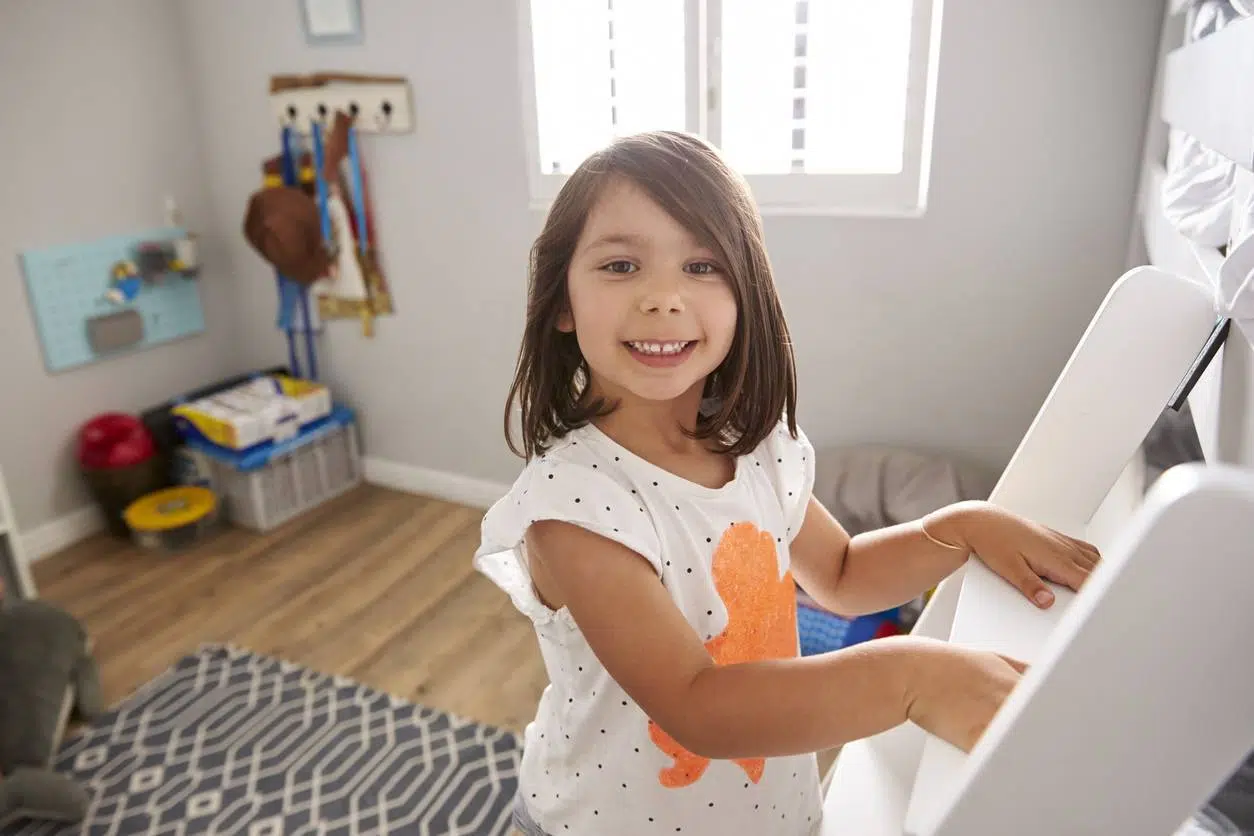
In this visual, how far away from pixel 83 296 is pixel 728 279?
8.17 ft

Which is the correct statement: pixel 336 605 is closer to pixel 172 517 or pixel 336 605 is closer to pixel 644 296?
pixel 172 517

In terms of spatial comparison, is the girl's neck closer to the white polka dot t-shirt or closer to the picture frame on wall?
the white polka dot t-shirt

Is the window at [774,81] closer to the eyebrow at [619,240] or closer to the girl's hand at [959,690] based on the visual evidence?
the eyebrow at [619,240]

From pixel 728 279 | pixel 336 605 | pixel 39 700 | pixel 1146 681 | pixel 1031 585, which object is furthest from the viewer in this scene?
pixel 336 605

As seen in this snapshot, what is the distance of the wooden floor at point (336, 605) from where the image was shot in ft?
6.54

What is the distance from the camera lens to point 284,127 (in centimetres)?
265

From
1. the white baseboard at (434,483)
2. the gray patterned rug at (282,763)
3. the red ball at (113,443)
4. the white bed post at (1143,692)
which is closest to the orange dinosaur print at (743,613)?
the white bed post at (1143,692)

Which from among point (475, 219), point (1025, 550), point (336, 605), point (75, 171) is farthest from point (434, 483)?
point (1025, 550)

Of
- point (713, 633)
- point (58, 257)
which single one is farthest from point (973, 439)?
point (58, 257)

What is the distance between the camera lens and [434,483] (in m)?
2.85

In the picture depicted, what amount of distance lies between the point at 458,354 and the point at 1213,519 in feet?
8.19

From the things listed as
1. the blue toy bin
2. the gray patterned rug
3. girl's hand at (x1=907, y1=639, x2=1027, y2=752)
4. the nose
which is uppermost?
the nose

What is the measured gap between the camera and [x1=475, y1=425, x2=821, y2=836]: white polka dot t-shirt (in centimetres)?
73

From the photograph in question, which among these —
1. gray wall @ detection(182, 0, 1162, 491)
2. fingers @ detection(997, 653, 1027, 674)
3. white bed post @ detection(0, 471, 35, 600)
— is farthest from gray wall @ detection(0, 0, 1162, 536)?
fingers @ detection(997, 653, 1027, 674)
